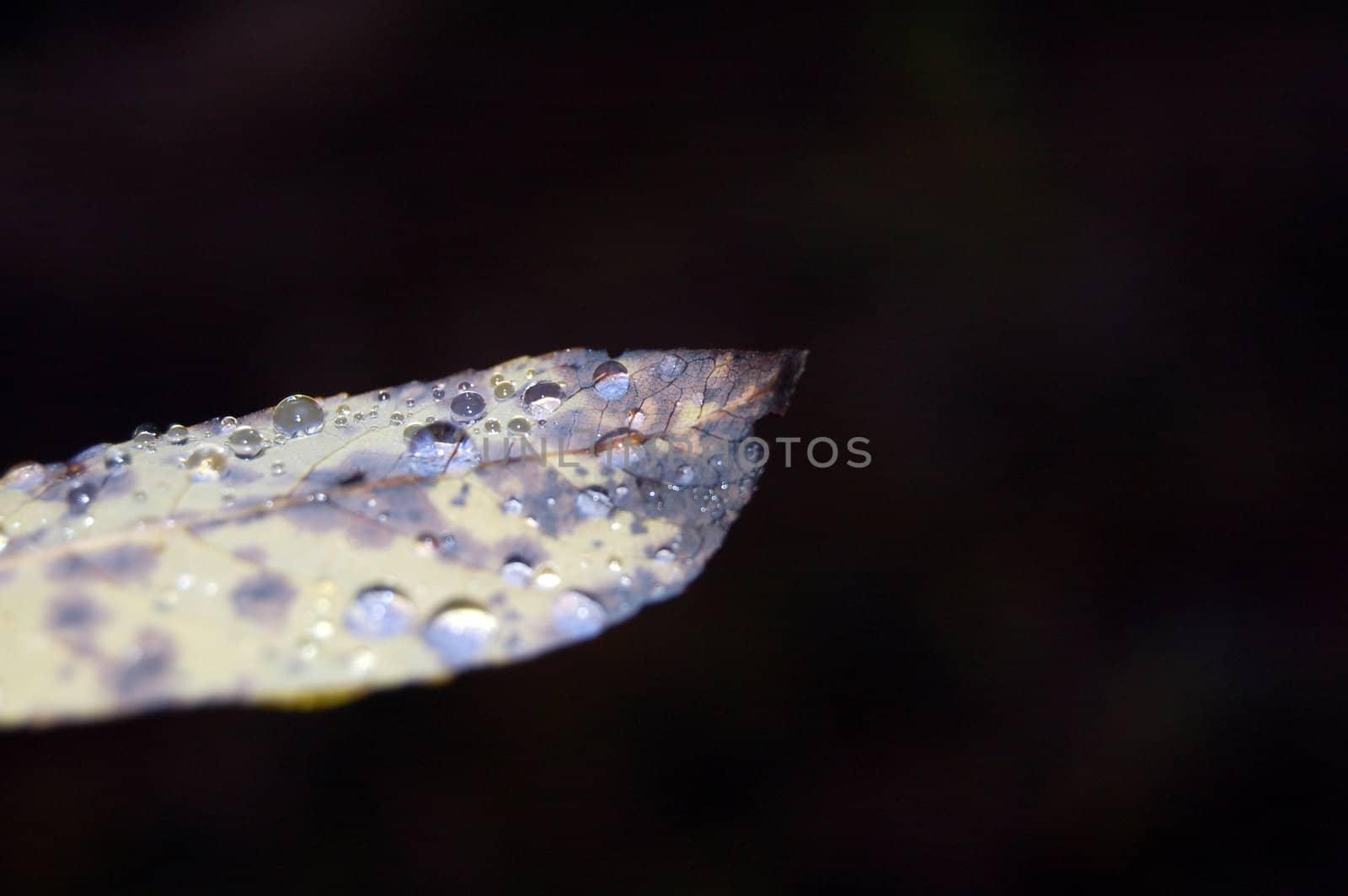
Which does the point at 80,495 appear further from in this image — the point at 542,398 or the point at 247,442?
the point at 542,398

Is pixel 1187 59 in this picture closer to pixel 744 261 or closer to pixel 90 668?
pixel 744 261

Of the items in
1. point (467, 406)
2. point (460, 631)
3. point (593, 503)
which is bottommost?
point (460, 631)

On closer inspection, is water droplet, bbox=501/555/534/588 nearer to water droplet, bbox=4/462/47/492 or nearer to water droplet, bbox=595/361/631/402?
water droplet, bbox=595/361/631/402

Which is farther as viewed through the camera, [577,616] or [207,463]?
[207,463]

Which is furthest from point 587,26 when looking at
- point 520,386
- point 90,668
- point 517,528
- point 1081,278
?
point 90,668

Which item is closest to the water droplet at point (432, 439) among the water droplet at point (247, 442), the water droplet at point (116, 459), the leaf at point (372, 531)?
the leaf at point (372, 531)

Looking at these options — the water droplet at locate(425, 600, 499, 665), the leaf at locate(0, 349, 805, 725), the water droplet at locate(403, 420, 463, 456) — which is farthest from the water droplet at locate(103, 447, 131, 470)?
the water droplet at locate(425, 600, 499, 665)

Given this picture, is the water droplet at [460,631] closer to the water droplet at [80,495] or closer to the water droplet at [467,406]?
the water droplet at [467,406]

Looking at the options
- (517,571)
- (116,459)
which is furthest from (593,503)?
(116,459)
